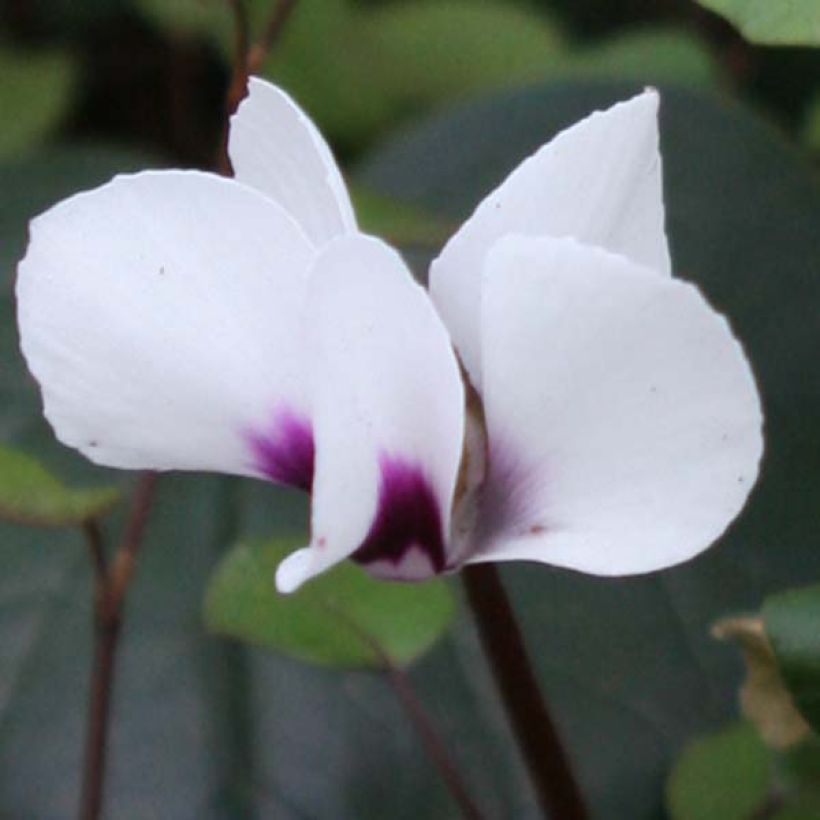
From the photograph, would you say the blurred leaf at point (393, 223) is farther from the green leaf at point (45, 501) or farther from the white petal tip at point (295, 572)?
the white petal tip at point (295, 572)

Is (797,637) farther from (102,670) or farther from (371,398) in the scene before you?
(102,670)

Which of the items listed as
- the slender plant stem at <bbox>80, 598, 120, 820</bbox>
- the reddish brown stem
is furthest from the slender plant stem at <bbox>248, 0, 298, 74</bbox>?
the slender plant stem at <bbox>80, 598, 120, 820</bbox>

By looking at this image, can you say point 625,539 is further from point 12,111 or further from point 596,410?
point 12,111

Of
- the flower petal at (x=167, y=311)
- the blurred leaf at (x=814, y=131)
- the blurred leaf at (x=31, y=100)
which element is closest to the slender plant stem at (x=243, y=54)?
the flower petal at (x=167, y=311)

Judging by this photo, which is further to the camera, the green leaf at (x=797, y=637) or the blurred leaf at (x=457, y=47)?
the blurred leaf at (x=457, y=47)

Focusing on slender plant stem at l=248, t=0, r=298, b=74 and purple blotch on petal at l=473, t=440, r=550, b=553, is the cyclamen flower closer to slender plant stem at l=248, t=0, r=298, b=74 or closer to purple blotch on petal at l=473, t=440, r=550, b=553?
purple blotch on petal at l=473, t=440, r=550, b=553

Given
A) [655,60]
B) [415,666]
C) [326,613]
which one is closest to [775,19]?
[326,613]
